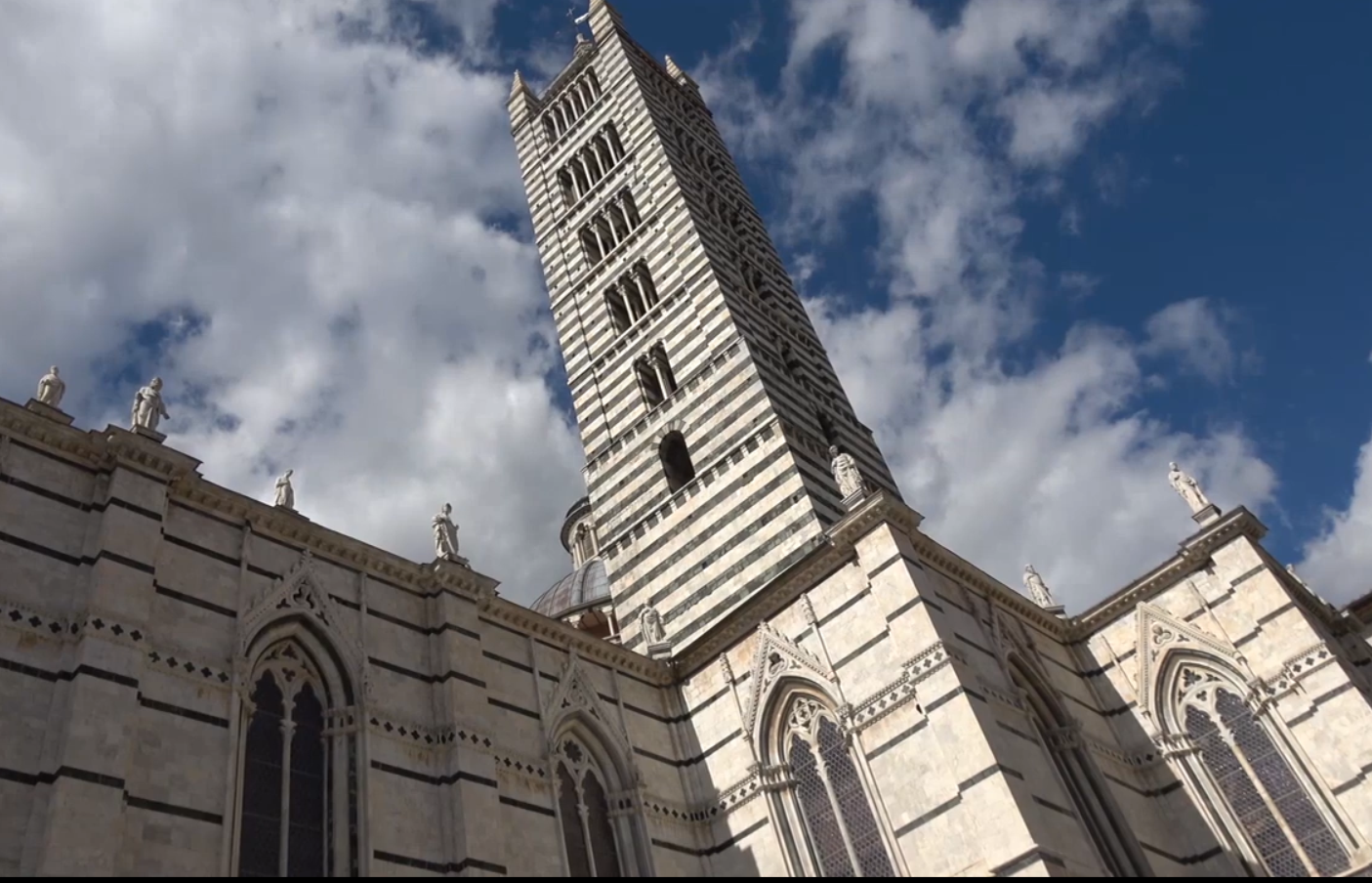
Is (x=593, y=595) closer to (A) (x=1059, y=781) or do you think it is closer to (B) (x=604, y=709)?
(B) (x=604, y=709)

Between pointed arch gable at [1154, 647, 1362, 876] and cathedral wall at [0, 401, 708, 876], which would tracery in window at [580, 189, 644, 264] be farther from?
pointed arch gable at [1154, 647, 1362, 876]

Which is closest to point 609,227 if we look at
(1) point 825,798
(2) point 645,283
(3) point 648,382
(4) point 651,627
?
(2) point 645,283

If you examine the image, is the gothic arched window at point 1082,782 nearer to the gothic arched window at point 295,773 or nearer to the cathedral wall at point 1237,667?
the cathedral wall at point 1237,667

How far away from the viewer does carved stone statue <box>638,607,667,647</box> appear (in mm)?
19597

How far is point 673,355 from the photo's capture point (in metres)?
24.7

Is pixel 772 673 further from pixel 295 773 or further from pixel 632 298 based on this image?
pixel 632 298

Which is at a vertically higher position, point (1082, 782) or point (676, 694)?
point (676, 694)

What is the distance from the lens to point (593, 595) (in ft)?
101

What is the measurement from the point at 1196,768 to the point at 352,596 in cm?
1301

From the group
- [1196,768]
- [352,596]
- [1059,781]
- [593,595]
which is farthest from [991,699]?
[593,595]

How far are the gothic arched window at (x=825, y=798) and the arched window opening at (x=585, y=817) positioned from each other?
8.50ft

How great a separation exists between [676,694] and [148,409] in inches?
362

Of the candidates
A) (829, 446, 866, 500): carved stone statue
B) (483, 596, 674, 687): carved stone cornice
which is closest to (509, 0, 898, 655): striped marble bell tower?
(483, 596, 674, 687): carved stone cornice

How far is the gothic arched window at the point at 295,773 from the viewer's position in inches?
472
